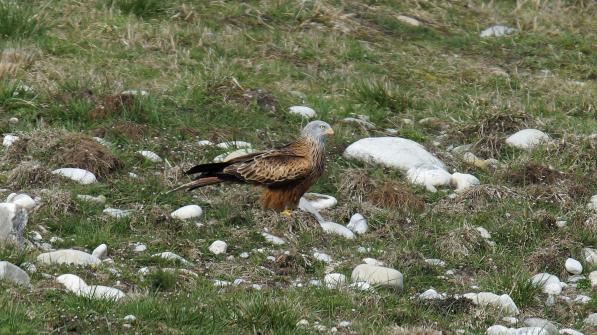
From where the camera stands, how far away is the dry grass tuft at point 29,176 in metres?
9.00

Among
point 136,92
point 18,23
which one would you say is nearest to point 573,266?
point 136,92

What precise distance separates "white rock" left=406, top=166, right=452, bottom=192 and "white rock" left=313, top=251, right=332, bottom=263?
1.99 meters

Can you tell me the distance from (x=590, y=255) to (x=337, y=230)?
188cm

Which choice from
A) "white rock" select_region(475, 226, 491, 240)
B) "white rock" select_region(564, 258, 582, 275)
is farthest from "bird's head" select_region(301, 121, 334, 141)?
"white rock" select_region(564, 258, 582, 275)

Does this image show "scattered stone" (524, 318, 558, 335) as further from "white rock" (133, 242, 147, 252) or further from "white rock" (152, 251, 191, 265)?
"white rock" (133, 242, 147, 252)

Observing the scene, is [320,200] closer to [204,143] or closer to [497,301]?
[204,143]

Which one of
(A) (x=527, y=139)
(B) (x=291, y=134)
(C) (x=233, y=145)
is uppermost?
(C) (x=233, y=145)

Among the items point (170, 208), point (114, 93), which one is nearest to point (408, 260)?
point (170, 208)

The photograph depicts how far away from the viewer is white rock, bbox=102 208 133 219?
27.9 feet

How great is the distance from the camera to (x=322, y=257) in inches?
323

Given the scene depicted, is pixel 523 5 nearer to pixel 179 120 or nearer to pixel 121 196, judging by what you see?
→ pixel 179 120

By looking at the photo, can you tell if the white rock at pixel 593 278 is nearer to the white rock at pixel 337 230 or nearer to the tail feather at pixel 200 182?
the white rock at pixel 337 230

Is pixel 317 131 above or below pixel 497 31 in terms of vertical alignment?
above

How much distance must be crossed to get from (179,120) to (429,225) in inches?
108
